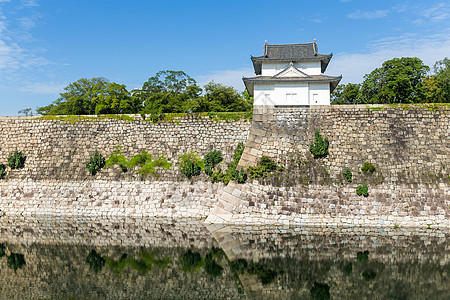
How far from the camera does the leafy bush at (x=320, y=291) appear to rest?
39.9 feet

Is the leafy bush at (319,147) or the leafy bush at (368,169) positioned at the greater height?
the leafy bush at (319,147)

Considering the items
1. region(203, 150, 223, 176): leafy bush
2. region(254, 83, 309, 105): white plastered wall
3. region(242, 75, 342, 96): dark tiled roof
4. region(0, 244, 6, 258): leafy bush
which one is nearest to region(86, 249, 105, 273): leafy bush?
region(0, 244, 6, 258): leafy bush

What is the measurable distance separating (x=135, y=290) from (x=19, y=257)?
7.84 m

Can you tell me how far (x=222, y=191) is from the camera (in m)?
26.5

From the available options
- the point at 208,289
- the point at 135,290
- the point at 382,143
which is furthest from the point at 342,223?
the point at 135,290

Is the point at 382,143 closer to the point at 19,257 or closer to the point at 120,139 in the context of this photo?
the point at 120,139

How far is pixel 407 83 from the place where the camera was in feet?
121

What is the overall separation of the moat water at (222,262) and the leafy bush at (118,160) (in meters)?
7.00

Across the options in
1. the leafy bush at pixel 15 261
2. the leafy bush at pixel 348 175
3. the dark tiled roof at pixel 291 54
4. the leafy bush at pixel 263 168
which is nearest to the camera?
the leafy bush at pixel 15 261

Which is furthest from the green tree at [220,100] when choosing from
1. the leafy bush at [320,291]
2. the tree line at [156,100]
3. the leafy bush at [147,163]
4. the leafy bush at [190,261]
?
the leafy bush at [320,291]

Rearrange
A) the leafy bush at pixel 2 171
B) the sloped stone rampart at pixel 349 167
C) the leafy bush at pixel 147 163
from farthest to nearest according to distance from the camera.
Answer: the leafy bush at pixel 2 171
the leafy bush at pixel 147 163
the sloped stone rampart at pixel 349 167

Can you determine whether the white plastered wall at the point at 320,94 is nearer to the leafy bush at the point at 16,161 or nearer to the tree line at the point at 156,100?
the tree line at the point at 156,100

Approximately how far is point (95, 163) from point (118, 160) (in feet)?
5.91

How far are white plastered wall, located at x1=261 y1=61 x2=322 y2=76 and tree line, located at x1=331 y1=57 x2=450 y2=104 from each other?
11.9 m
